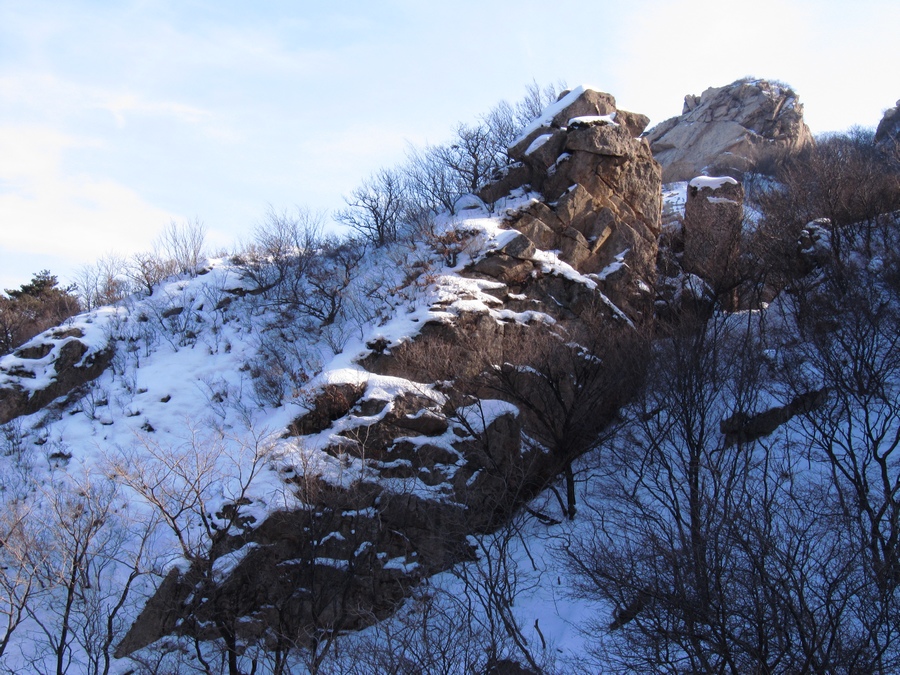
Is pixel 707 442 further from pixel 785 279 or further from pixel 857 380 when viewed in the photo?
pixel 785 279

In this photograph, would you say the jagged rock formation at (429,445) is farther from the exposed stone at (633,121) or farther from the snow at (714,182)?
the snow at (714,182)

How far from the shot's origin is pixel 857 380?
12.2 metres

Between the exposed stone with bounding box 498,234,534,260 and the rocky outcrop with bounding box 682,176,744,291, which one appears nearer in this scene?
the exposed stone with bounding box 498,234,534,260

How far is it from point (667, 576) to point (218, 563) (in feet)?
25.7

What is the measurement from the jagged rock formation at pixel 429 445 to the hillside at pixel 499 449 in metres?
0.06

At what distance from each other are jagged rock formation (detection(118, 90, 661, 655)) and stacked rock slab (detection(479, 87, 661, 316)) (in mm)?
68

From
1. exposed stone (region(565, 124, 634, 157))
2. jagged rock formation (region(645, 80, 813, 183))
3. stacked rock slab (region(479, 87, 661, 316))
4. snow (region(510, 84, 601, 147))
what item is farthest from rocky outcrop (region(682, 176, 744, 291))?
jagged rock formation (region(645, 80, 813, 183))

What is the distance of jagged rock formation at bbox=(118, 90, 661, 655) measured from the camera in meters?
11.1

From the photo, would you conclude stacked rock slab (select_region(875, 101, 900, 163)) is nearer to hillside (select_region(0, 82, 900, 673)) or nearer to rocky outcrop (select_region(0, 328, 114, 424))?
hillside (select_region(0, 82, 900, 673))

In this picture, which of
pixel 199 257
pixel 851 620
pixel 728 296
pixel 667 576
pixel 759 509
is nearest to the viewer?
pixel 851 620

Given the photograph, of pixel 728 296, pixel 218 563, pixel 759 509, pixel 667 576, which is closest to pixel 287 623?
pixel 218 563

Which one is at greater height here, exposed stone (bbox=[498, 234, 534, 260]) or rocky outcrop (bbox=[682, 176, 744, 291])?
rocky outcrop (bbox=[682, 176, 744, 291])

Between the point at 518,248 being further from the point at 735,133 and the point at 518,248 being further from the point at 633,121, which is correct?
the point at 735,133

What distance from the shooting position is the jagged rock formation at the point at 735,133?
42.4 metres
